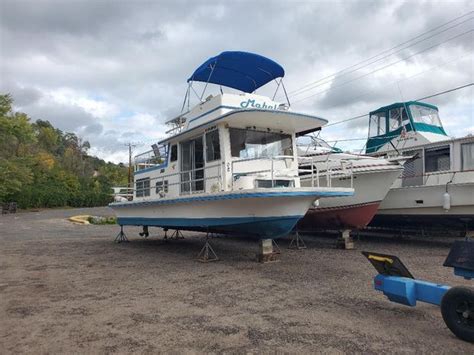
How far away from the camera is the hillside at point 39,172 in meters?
29.3

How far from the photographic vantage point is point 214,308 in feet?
17.3

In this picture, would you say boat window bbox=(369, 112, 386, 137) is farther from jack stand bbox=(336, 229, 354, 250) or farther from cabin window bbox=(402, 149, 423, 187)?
jack stand bbox=(336, 229, 354, 250)

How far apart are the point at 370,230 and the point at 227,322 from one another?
12105 mm

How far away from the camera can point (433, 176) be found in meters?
11.4

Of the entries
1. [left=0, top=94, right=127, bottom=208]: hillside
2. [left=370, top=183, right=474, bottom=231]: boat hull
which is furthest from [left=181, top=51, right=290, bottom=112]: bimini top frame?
[left=0, top=94, right=127, bottom=208]: hillside

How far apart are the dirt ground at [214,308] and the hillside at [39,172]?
51.6ft

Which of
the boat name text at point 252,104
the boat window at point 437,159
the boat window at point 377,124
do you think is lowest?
the boat window at point 437,159

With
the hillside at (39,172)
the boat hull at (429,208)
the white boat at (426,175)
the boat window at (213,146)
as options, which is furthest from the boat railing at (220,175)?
the hillside at (39,172)

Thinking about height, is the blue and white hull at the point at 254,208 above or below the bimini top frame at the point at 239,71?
below

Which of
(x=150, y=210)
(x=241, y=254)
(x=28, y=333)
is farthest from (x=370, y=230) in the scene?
(x=28, y=333)

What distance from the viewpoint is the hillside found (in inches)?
1155

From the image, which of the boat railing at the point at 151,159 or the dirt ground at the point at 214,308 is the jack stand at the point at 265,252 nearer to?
the dirt ground at the point at 214,308

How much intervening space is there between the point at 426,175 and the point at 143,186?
8.37 metres

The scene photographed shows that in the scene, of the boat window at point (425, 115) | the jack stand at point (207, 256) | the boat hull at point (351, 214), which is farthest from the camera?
the boat window at point (425, 115)
